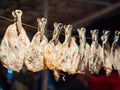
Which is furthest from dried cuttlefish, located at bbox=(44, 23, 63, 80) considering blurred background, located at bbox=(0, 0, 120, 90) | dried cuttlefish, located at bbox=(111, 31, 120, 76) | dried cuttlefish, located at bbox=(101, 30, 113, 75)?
blurred background, located at bbox=(0, 0, 120, 90)

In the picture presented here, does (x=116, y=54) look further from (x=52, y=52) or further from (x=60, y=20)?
(x=60, y=20)

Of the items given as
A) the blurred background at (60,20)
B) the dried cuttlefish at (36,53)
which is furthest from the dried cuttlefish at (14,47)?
the blurred background at (60,20)

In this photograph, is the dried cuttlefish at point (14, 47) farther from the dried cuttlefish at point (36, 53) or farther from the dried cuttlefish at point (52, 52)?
the dried cuttlefish at point (52, 52)

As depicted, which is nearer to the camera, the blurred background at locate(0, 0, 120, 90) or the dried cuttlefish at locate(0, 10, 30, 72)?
the dried cuttlefish at locate(0, 10, 30, 72)

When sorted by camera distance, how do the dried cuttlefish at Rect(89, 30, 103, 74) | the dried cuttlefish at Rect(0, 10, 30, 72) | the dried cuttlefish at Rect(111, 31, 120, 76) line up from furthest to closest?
1. the dried cuttlefish at Rect(111, 31, 120, 76)
2. the dried cuttlefish at Rect(89, 30, 103, 74)
3. the dried cuttlefish at Rect(0, 10, 30, 72)

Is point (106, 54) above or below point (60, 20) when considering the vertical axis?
below

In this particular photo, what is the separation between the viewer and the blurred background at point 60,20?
3.79 m

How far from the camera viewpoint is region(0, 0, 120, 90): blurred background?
149 inches

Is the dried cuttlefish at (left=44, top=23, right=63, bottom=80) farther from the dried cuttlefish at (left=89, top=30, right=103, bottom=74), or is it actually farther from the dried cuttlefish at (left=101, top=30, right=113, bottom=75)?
the dried cuttlefish at (left=101, top=30, right=113, bottom=75)

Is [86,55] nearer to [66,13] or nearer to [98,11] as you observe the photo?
[98,11]

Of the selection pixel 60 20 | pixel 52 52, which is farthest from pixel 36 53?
pixel 60 20

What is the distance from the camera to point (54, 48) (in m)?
2.16

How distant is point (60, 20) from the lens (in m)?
6.43

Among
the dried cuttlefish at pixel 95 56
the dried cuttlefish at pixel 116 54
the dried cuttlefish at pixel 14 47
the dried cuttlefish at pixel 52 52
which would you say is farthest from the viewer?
the dried cuttlefish at pixel 116 54
